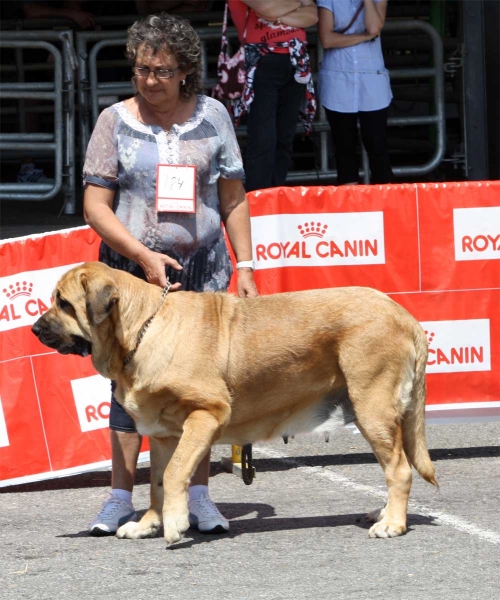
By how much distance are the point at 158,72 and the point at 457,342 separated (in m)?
2.51

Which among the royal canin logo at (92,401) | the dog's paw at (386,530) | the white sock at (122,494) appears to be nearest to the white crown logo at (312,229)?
the royal canin logo at (92,401)

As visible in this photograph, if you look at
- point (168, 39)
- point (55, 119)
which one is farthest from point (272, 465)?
point (55, 119)

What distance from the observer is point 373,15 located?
872cm

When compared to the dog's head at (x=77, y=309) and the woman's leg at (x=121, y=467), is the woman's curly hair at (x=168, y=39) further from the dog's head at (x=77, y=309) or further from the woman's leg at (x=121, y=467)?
the woman's leg at (x=121, y=467)

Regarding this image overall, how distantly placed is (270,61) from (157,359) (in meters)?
4.00

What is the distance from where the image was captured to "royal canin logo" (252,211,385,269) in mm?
6637

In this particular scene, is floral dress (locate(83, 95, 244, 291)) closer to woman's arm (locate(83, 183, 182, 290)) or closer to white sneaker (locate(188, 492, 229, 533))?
woman's arm (locate(83, 183, 182, 290))

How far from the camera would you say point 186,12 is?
1166cm

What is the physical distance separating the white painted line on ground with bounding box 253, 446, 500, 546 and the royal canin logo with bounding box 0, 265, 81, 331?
1.55m

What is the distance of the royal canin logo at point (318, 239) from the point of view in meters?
6.64

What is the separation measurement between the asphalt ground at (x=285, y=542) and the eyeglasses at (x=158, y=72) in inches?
78.3

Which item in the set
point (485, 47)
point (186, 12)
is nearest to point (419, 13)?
point (485, 47)

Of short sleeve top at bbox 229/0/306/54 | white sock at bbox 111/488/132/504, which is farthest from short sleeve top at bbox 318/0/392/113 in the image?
white sock at bbox 111/488/132/504

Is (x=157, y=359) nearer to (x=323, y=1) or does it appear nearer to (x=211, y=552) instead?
(x=211, y=552)
